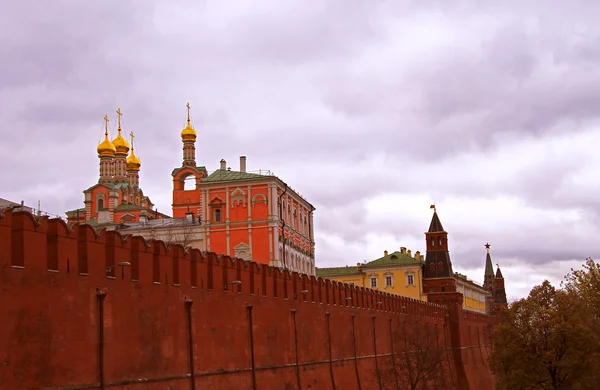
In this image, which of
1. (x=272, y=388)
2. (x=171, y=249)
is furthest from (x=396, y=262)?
(x=171, y=249)

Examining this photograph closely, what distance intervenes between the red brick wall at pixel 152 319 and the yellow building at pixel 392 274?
41615 millimetres

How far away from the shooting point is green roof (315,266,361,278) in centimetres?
8648

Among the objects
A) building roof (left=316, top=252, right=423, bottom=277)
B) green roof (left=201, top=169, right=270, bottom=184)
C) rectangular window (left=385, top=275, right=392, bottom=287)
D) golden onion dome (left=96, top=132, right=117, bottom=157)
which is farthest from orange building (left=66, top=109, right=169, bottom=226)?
rectangular window (left=385, top=275, right=392, bottom=287)

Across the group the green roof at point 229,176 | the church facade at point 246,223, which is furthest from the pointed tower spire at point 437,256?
the green roof at point 229,176

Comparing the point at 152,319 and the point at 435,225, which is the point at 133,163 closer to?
the point at 435,225

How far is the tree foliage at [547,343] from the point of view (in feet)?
123

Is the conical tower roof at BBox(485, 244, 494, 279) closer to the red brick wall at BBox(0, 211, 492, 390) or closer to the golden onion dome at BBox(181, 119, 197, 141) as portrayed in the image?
the golden onion dome at BBox(181, 119, 197, 141)

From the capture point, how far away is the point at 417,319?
53344 millimetres

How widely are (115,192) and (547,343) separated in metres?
54.4

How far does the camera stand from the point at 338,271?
8800 centimetres

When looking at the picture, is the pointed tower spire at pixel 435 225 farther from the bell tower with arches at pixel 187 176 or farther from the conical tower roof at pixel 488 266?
the conical tower roof at pixel 488 266

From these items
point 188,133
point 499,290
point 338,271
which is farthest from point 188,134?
point 499,290

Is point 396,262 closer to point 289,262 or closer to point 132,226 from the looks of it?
point 289,262

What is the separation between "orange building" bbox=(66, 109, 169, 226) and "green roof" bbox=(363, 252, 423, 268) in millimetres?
22011
